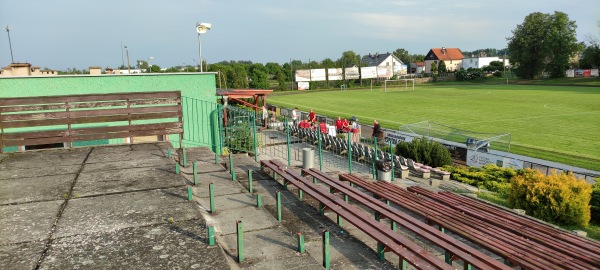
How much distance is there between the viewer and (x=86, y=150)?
33.6 feet

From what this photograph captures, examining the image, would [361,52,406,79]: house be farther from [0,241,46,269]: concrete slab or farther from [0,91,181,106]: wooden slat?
[0,241,46,269]: concrete slab

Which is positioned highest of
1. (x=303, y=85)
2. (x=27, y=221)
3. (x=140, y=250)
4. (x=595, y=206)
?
(x=303, y=85)

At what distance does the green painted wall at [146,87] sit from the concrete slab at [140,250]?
8468 millimetres

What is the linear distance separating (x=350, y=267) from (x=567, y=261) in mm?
3144

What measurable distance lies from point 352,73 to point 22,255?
288ft

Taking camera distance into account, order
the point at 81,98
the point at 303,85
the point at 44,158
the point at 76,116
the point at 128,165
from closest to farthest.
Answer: the point at 128,165 < the point at 44,158 < the point at 76,116 < the point at 81,98 < the point at 303,85

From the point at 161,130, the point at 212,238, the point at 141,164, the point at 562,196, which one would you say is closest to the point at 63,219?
the point at 212,238

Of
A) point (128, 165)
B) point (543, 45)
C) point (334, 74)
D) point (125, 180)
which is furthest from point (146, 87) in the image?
point (543, 45)

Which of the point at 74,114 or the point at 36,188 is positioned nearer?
the point at 36,188

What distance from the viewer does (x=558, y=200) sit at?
1083 centimetres

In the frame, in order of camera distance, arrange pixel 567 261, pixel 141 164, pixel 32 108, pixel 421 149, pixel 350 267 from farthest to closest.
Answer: pixel 421 149, pixel 32 108, pixel 141 164, pixel 567 261, pixel 350 267

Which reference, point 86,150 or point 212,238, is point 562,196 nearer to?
point 212,238

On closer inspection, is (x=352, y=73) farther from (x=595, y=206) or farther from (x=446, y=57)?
(x=595, y=206)

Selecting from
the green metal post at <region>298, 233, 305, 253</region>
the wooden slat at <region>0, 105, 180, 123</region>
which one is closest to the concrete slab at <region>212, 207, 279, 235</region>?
the green metal post at <region>298, 233, 305, 253</region>
